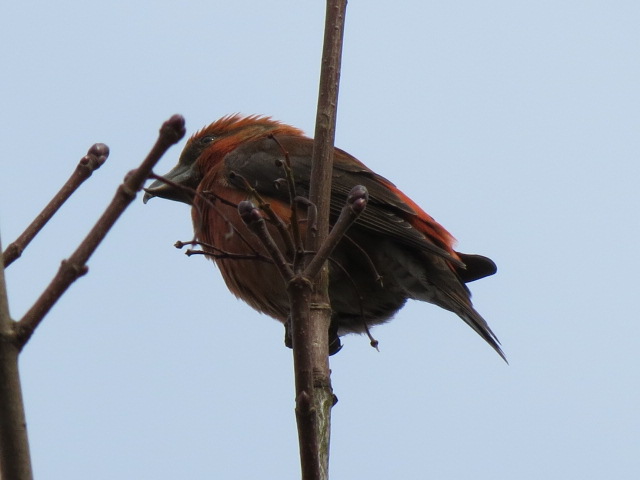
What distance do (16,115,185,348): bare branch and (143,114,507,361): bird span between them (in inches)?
143

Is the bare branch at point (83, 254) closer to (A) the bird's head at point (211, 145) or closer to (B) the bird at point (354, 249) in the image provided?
(B) the bird at point (354, 249)

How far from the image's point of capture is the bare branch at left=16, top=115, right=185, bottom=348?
1.64m

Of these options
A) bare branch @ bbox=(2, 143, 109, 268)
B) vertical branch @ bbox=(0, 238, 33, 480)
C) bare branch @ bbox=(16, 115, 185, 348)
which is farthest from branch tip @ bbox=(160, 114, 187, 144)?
bare branch @ bbox=(2, 143, 109, 268)

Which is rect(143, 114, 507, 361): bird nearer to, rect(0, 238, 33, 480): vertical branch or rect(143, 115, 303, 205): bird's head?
rect(143, 115, 303, 205): bird's head

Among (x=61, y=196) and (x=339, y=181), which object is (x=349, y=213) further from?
(x=339, y=181)

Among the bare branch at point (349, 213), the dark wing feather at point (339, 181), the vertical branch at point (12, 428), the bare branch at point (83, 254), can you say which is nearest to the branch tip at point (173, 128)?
the bare branch at point (83, 254)

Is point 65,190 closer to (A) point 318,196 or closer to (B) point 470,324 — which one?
(A) point 318,196

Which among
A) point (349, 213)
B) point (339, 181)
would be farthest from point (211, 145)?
point (349, 213)

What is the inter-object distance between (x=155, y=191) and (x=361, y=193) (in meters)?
4.38

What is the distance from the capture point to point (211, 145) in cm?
687

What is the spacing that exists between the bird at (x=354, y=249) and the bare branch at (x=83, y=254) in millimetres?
3633

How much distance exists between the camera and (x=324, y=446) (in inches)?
106

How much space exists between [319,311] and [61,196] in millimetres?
1058

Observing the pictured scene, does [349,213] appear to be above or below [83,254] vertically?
above
